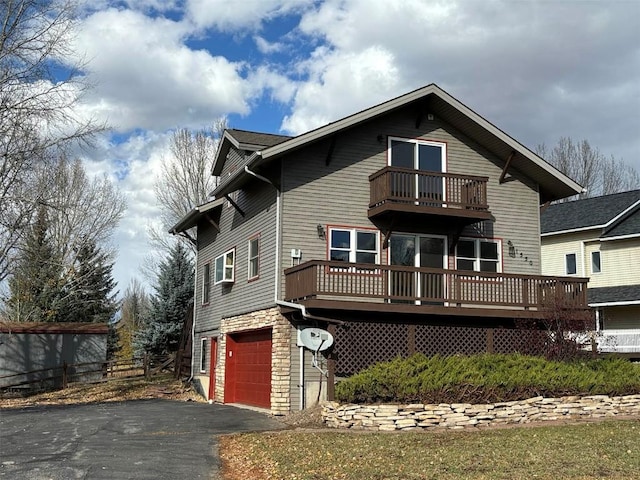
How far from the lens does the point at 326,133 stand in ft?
61.6

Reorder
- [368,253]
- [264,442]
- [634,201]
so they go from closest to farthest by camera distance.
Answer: [264,442] → [368,253] → [634,201]

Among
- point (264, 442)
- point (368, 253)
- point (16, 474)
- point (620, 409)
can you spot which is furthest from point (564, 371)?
point (16, 474)

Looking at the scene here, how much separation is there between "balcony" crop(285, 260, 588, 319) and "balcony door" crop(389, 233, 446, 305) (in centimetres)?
3

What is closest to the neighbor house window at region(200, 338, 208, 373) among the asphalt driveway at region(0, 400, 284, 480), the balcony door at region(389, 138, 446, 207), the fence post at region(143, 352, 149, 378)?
the asphalt driveway at region(0, 400, 284, 480)

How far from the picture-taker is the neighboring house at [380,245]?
18016 millimetres

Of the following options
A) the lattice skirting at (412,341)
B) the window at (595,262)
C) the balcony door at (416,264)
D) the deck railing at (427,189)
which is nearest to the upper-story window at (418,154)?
the deck railing at (427,189)

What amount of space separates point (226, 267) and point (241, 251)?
142 centimetres

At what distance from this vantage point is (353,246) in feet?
64.2

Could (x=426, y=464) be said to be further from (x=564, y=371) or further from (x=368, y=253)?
(x=368, y=253)

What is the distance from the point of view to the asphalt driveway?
1055cm

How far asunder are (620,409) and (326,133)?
396 inches

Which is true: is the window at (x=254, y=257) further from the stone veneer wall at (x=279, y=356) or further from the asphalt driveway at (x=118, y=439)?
the asphalt driveway at (x=118, y=439)

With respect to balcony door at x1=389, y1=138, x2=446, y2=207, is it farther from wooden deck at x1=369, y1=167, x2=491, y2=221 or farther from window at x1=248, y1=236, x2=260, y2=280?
window at x1=248, y1=236, x2=260, y2=280

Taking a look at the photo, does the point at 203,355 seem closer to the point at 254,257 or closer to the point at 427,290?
the point at 254,257
